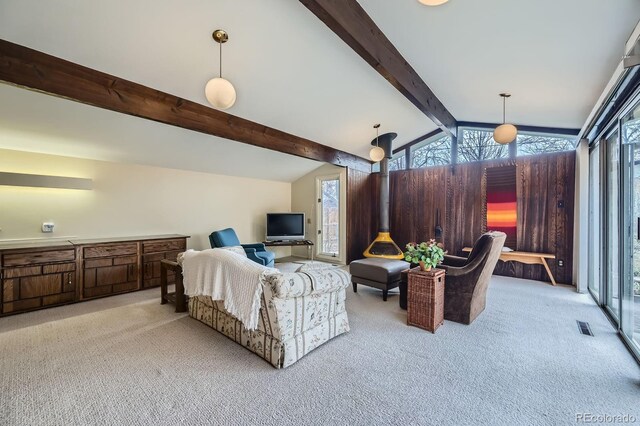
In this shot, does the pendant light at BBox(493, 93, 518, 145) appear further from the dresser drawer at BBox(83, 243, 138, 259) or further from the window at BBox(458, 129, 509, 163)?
the dresser drawer at BBox(83, 243, 138, 259)

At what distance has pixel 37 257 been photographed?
3.29 metres

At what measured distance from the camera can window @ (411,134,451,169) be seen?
19.0 ft

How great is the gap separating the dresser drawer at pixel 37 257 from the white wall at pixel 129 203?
0.72 metres

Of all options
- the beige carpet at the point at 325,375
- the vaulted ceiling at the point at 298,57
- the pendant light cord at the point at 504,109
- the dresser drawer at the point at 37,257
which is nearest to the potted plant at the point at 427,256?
the beige carpet at the point at 325,375

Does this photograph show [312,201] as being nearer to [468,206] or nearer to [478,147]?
[468,206]

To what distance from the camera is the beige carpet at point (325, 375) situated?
1639 millimetres

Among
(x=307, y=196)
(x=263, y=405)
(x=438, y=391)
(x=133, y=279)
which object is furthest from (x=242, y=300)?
(x=307, y=196)

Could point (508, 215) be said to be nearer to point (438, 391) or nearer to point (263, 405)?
point (438, 391)

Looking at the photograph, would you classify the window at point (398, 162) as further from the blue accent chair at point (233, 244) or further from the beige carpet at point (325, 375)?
the beige carpet at point (325, 375)

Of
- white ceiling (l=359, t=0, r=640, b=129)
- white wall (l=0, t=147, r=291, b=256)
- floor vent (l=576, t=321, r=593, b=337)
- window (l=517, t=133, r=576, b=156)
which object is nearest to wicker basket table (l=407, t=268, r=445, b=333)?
floor vent (l=576, t=321, r=593, b=337)

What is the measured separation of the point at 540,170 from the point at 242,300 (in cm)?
546

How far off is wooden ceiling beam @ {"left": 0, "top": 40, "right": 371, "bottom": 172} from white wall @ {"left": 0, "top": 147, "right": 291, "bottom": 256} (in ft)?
6.55

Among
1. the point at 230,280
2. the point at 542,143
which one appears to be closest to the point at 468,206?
the point at 542,143

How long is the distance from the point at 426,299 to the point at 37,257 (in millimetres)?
4675
